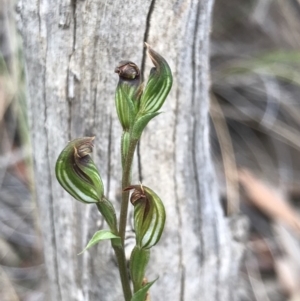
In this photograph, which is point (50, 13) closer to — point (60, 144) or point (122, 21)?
point (122, 21)

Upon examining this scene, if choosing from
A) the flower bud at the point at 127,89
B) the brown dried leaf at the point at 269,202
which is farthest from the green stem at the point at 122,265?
the brown dried leaf at the point at 269,202

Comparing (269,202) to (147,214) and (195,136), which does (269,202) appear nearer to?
(195,136)

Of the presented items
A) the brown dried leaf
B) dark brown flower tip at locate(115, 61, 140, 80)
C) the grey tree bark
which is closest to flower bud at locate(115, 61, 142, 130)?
dark brown flower tip at locate(115, 61, 140, 80)

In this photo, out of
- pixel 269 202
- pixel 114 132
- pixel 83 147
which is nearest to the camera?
pixel 83 147

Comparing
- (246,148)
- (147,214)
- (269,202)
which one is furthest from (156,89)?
(246,148)

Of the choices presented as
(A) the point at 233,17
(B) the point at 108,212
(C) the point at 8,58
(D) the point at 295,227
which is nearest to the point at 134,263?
(B) the point at 108,212

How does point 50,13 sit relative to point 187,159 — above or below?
above
